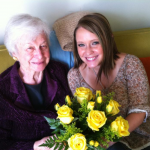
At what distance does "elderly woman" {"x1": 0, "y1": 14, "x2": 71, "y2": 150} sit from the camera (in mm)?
1137

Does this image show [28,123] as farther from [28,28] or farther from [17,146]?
[28,28]

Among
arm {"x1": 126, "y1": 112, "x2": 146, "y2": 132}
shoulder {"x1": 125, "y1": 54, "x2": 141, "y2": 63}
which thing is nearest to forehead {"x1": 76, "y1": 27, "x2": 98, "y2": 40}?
shoulder {"x1": 125, "y1": 54, "x2": 141, "y2": 63}

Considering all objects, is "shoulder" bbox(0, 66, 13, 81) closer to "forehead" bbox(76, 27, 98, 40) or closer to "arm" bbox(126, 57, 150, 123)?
"forehead" bbox(76, 27, 98, 40)

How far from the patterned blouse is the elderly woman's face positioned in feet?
1.06

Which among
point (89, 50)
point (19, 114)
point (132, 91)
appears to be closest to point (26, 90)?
point (19, 114)

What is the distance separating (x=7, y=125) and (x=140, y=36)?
5.12ft

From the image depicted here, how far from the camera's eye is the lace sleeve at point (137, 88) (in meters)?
1.26

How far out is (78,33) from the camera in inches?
50.4

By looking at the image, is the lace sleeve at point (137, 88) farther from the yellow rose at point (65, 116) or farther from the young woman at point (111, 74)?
the yellow rose at point (65, 116)

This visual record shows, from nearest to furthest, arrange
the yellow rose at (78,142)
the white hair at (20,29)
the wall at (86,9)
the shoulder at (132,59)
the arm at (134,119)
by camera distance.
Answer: the yellow rose at (78,142), the white hair at (20,29), the arm at (134,119), the shoulder at (132,59), the wall at (86,9)

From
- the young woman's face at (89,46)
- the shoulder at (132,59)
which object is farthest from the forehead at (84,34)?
the shoulder at (132,59)

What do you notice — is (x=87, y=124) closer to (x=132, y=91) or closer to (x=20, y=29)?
(x=132, y=91)

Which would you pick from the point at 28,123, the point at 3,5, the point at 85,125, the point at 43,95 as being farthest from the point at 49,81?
the point at 3,5

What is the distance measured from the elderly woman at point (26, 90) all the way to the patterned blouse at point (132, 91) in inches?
10.3
